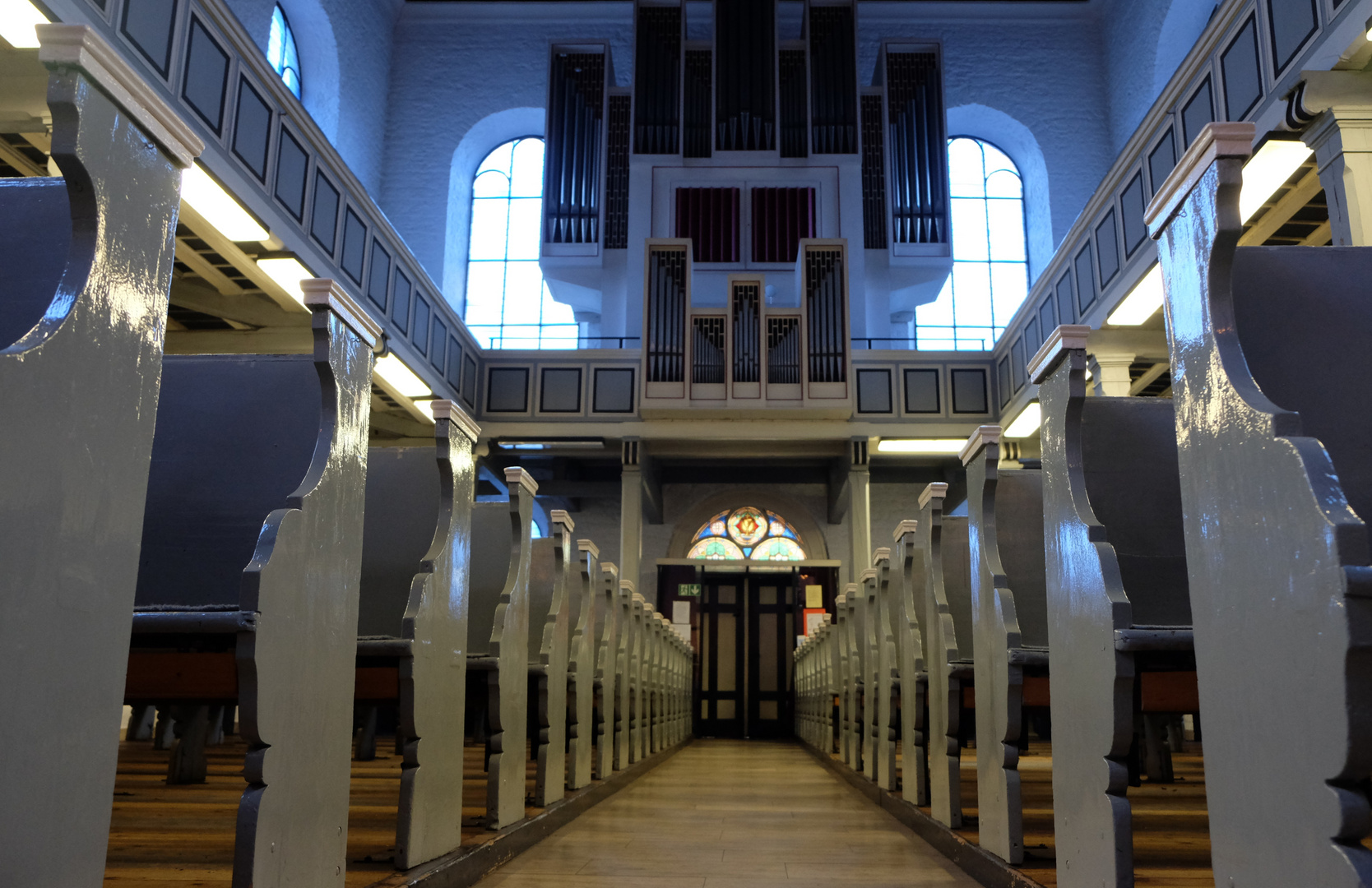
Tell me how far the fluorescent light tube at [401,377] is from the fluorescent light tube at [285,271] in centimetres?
145

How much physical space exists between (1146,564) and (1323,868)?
1384mm

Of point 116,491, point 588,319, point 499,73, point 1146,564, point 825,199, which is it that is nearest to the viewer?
point 116,491

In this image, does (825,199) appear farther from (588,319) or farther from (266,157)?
(266,157)

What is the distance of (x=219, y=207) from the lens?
6523mm

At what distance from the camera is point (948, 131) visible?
50.3ft

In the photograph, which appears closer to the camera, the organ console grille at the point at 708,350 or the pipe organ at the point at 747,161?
the organ console grille at the point at 708,350

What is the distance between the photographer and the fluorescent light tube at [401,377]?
9.21 metres

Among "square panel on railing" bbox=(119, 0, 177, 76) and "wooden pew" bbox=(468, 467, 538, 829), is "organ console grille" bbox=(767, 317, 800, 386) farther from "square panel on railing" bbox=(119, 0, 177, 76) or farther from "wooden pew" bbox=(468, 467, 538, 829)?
"wooden pew" bbox=(468, 467, 538, 829)

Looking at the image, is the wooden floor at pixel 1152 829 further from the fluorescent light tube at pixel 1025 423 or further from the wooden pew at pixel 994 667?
the fluorescent light tube at pixel 1025 423

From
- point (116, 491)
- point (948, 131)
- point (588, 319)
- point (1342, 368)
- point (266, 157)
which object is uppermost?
point (948, 131)

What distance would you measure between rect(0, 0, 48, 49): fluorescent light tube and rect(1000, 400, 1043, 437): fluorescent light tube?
808 cm

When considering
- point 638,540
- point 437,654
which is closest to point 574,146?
point 638,540

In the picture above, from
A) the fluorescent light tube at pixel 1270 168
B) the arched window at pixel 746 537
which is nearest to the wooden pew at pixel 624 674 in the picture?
the fluorescent light tube at pixel 1270 168

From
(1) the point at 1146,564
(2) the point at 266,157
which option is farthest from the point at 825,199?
(1) the point at 1146,564
